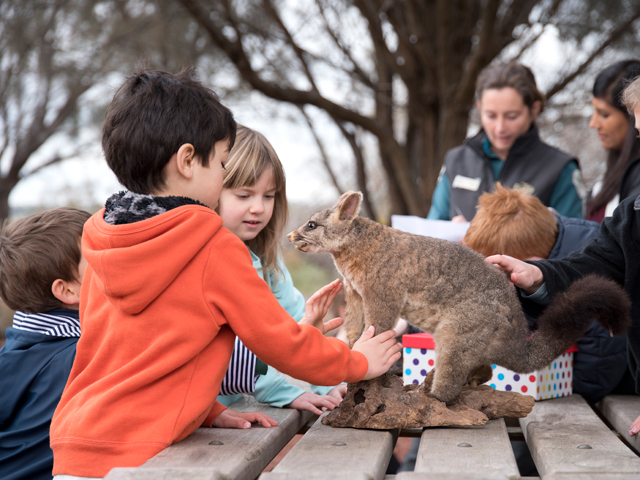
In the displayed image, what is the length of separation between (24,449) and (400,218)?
7.11 ft

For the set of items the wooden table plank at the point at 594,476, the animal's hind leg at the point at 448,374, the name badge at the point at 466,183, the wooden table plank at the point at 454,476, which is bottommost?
the wooden table plank at the point at 594,476

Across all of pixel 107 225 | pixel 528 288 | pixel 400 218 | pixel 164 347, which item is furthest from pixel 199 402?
pixel 400 218

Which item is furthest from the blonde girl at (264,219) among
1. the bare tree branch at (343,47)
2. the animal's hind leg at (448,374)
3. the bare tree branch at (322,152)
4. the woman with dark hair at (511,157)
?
the bare tree branch at (322,152)

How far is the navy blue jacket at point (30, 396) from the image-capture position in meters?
2.43

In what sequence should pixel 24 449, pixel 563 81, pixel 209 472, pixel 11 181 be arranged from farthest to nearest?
pixel 11 181 < pixel 563 81 < pixel 24 449 < pixel 209 472

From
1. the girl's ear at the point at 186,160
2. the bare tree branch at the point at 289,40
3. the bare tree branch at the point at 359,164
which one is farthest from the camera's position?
the bare tree branch at the point at 359,164

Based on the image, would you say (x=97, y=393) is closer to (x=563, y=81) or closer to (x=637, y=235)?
(x=637, y=235)

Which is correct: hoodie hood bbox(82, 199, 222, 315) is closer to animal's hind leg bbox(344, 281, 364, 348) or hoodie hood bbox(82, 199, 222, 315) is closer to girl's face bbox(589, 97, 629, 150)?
animal's hind leg bbox(344, 281, 364, 348)

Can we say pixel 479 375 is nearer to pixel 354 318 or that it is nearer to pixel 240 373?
pixel 354 318

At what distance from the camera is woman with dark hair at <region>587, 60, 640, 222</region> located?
375 centimetres

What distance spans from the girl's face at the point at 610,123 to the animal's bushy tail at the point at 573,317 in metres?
2.03

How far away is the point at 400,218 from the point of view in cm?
346

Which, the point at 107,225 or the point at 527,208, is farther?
the point at 527,208

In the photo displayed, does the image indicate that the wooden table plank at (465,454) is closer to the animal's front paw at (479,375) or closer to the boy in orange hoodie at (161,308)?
the animal's front paw at (479,375)
